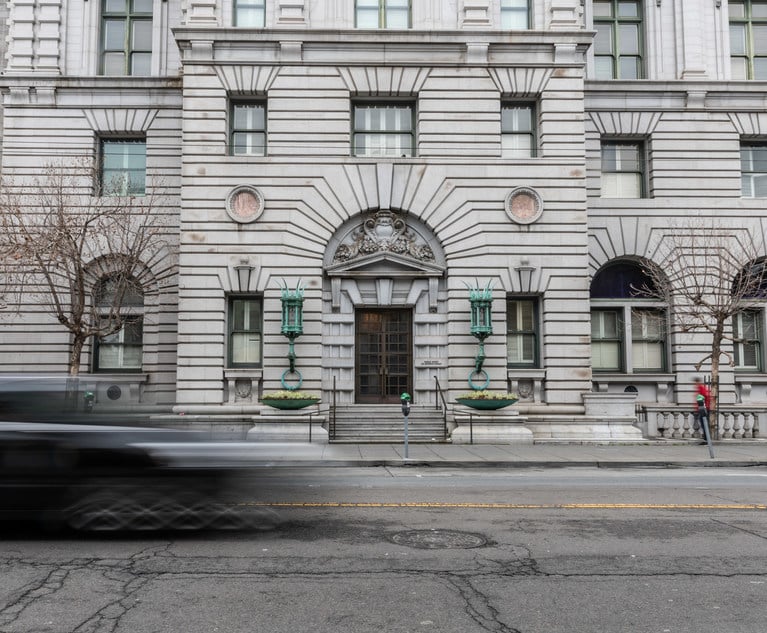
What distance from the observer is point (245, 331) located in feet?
75.0

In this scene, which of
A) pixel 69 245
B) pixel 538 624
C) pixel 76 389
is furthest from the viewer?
pixel 69 245

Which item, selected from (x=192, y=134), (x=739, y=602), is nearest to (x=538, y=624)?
(x=739, y=602)

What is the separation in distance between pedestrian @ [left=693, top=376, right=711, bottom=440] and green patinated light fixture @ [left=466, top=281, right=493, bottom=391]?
234 inches

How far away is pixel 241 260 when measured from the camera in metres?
22.7

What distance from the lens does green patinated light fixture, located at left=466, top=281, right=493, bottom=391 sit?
2197cm

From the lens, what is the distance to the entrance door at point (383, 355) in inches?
902

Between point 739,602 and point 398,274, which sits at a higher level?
point 398,274

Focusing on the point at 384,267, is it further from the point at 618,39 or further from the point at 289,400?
the point at 618,39

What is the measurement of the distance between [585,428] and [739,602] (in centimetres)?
1631

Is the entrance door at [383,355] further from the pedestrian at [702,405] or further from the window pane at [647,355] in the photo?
the pedestrian at [702,405]

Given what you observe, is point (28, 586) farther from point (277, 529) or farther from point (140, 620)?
point (277, 529)

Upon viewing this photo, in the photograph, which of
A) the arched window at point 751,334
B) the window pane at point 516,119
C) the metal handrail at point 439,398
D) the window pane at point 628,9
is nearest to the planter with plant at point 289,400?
the metal handrail at point 439,398

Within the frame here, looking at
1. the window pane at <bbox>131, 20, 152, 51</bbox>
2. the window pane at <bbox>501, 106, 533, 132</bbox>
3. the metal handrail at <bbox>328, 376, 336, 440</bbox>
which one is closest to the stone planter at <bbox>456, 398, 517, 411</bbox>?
the metal handrail at <bbox>328, 376, 336, 440</bbox>

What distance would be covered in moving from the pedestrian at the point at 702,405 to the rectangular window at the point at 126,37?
821 inches
